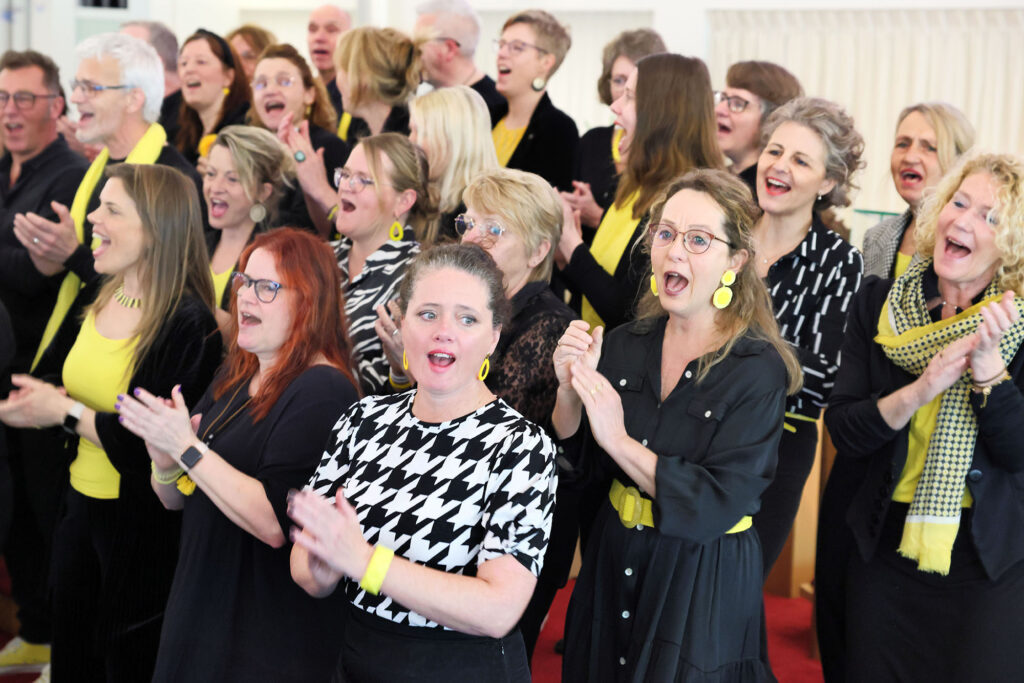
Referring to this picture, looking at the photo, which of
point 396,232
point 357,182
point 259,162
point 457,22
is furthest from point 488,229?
point 457,22

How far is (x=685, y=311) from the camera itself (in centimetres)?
249

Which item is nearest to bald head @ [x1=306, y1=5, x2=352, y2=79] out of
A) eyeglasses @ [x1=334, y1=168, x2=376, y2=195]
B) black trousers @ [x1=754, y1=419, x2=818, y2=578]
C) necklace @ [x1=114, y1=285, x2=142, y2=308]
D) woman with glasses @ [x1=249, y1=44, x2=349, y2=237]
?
woman with glasses @ [x1=249, y1=44, x2=349, y2=237]

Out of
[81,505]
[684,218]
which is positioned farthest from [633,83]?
[81,505]

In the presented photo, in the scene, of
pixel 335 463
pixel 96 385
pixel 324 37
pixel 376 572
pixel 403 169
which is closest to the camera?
pixel 376 572

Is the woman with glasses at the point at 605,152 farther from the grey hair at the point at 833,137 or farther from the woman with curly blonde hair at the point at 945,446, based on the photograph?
the woman with curly blonde hair at the point at 945,446

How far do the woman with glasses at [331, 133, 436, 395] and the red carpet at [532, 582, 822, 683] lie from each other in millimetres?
1346

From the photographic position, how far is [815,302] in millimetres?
3160

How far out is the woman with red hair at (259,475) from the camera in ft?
7.79

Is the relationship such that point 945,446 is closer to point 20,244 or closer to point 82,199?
point 82,199

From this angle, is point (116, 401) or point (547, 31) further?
point (547, 31)

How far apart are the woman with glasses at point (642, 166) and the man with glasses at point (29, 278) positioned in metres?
1.94

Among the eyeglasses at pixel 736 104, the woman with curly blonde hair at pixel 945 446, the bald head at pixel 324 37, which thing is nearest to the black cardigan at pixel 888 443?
the woman with curly blonde hair at pixel 945 446

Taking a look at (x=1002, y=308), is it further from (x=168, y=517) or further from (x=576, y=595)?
(x=168, y=517)

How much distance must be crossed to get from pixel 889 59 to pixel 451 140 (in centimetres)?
497
